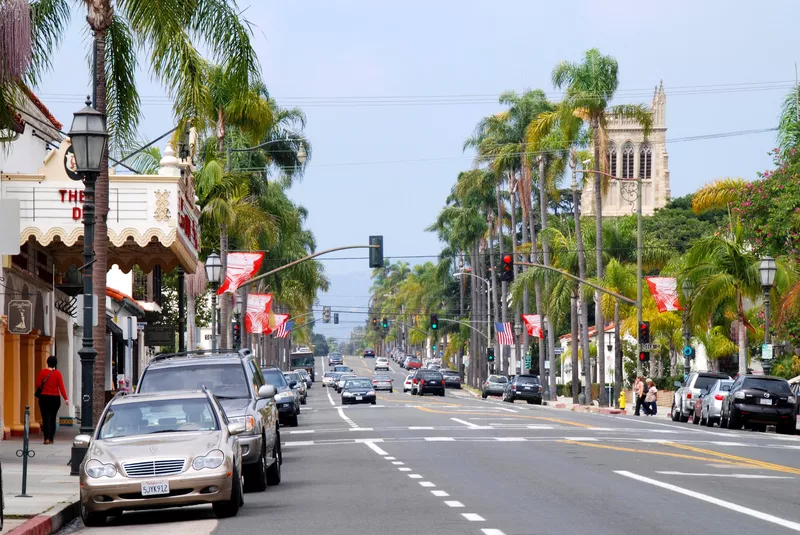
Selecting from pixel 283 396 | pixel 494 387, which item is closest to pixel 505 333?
pixel 494 387

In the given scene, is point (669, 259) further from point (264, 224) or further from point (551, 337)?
point (264, 224)

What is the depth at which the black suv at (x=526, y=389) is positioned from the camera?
7244 cm

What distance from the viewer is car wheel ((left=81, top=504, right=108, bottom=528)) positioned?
48.4ft

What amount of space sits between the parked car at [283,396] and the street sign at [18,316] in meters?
7.13

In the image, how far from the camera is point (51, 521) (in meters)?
14.4

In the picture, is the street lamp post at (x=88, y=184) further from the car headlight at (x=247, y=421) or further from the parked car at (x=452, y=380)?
the parked car at (x=452, y=380)

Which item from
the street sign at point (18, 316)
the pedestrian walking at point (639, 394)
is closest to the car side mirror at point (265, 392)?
the street sign at point (18, 316)

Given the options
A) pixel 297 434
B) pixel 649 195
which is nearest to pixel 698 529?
pixel 297 434

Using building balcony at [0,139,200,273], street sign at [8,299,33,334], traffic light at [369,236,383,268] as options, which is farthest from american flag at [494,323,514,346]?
street sign at [8,299,33,334]

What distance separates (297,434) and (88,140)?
15509 millimetres

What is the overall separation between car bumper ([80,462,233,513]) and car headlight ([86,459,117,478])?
0.06 meters

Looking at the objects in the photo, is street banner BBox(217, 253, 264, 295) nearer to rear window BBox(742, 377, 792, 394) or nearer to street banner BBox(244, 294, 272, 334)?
street banner BBox(244, 294, 272, 334)

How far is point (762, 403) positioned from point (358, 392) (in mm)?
29257

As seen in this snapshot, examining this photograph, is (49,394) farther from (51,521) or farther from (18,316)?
(51,521)
